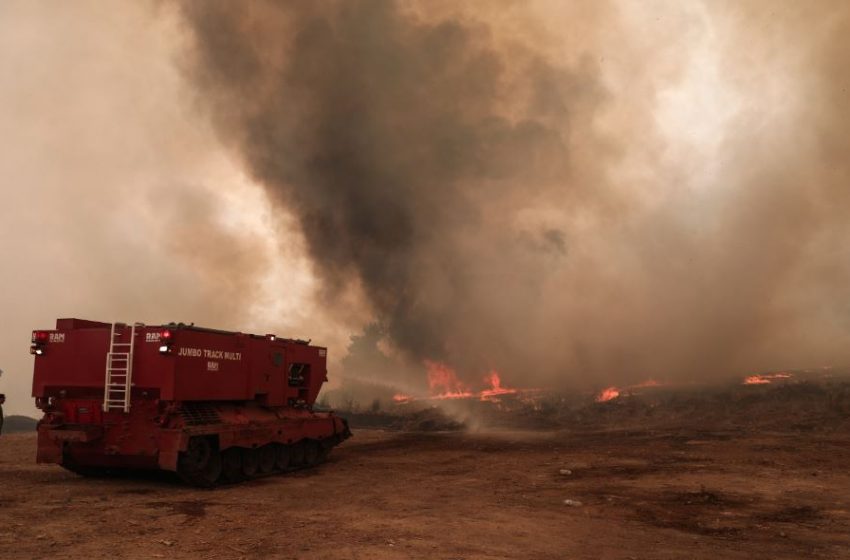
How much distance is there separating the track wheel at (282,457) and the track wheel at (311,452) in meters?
0.84

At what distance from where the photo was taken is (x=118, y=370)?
12281 mm

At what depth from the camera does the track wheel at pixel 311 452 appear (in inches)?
630

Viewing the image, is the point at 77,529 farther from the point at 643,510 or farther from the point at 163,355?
the point at 643,510

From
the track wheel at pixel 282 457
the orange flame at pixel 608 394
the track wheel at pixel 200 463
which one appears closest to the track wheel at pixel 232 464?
the track wheel at pixel 200 463

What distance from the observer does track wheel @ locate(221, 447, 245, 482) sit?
1309 centimetres

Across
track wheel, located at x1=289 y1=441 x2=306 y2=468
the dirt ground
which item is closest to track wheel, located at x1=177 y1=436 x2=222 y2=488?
the dirt ground

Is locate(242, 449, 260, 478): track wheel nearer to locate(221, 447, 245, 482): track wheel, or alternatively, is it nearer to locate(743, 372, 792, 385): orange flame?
locate(221, 447, 245, 482): track wheel

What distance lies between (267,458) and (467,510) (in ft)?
20.1

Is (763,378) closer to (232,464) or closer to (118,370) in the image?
(232,464)

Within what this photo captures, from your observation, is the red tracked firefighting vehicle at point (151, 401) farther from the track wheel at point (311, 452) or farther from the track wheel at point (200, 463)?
the track wheel at point (311, 452)

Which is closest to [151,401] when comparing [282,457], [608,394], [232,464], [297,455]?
[232,464]

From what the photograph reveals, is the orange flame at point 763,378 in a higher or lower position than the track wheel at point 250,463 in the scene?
higher

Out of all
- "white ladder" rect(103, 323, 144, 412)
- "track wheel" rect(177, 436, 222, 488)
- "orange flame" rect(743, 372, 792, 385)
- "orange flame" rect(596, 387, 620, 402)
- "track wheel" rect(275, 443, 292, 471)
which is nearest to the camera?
"track wheel" rect(177, 436, 222, 488)

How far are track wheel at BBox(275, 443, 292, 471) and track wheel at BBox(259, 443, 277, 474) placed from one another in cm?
19
